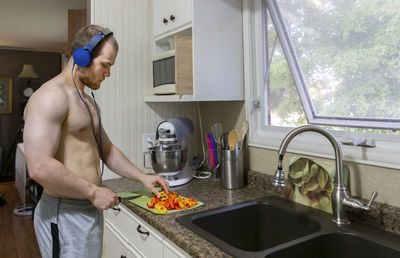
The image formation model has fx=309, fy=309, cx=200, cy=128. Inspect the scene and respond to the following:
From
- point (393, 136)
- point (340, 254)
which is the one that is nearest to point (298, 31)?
point (393, 136)

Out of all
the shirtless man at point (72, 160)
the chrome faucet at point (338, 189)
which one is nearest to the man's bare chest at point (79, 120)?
the shirtless man at point (72, 160)

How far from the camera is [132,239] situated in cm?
156

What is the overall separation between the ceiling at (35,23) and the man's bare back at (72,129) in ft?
11.3

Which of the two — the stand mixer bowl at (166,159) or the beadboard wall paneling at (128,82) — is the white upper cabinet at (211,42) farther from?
the stand mixer bowl at (166,159)

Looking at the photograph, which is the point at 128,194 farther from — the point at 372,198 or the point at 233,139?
the point at 372,198

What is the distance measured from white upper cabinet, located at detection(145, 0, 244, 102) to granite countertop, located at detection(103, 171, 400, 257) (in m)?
0.53

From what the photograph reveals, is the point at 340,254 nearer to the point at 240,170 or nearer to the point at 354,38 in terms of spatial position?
the point at 240,170

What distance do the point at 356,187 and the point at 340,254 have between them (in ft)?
1.09

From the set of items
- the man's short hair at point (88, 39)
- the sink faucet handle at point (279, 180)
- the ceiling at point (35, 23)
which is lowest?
the sink faucet handle at point (279, 180)

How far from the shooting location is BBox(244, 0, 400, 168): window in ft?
4.29

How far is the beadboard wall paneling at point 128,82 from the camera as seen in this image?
203cm

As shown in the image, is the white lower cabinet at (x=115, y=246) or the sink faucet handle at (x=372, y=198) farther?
the white lower cabinet at (x=115, y=246)

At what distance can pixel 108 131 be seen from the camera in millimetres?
2043

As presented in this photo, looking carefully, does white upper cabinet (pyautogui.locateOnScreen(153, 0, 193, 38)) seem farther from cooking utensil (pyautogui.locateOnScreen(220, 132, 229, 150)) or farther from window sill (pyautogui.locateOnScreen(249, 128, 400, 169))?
window sill (pyautogui.locateOnScreen(249, 128, 400, 169))
